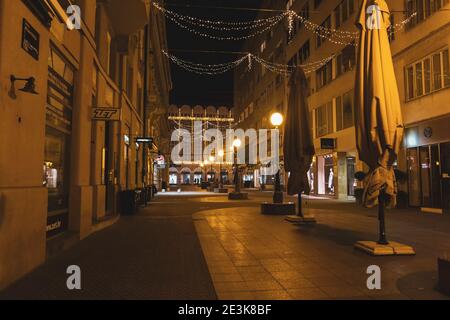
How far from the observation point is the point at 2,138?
5.12 metres

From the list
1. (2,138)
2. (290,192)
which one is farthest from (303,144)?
(2,138)

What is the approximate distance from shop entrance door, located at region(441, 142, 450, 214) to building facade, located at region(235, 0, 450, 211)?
0.14ft

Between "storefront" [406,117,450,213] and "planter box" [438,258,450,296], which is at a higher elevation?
"storefront" [406,117,450,213]

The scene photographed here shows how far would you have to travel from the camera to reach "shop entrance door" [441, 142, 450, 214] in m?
15.4

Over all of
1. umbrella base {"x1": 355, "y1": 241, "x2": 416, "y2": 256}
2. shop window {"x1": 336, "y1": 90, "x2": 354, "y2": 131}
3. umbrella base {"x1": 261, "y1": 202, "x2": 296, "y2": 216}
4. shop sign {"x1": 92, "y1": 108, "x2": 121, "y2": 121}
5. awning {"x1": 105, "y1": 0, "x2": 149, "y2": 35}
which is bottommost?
umbrella base {"x1": 355, "y1": 241, "x2": 416, "y2": 256}

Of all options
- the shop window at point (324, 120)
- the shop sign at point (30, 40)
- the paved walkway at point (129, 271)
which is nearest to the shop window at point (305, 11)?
the shop window at point (324, 120)

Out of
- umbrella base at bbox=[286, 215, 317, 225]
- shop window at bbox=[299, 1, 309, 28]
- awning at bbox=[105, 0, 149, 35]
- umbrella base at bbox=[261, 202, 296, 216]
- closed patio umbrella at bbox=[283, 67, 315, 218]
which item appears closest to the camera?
umbrella base at bbox=[286, 215, 317, 225]

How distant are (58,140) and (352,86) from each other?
64.1ft

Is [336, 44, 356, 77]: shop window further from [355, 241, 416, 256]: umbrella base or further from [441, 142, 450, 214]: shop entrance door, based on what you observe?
[355, 241, 416, 256]: umbrella base

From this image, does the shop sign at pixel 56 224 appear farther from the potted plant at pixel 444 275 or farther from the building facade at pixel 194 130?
the building facade at pixel 194 130

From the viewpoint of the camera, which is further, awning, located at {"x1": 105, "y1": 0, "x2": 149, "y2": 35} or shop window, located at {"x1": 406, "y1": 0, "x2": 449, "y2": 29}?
shop window, located at {"x1": 406, "y1": 0, "x2": 449, "y2": 29}

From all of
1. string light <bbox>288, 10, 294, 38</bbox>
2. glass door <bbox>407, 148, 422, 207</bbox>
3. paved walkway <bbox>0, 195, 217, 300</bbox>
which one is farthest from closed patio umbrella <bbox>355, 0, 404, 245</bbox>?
string light <bbox>288, 10, 294, 38</bbox>

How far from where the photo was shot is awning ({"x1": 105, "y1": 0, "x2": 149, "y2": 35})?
12.9 meters

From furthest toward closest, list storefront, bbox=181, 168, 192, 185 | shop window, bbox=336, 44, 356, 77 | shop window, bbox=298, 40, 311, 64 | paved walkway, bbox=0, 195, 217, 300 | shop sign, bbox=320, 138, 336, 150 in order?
storefront, bbox=181, 168, 192, 185
shop window, bbox=298, 40, 311, 64
shop sign, bbox=320, 138, 336, 150
shop window, bbox=336, 44, 356, 77
paved walkway, bbox=0, 195, 217, 300
